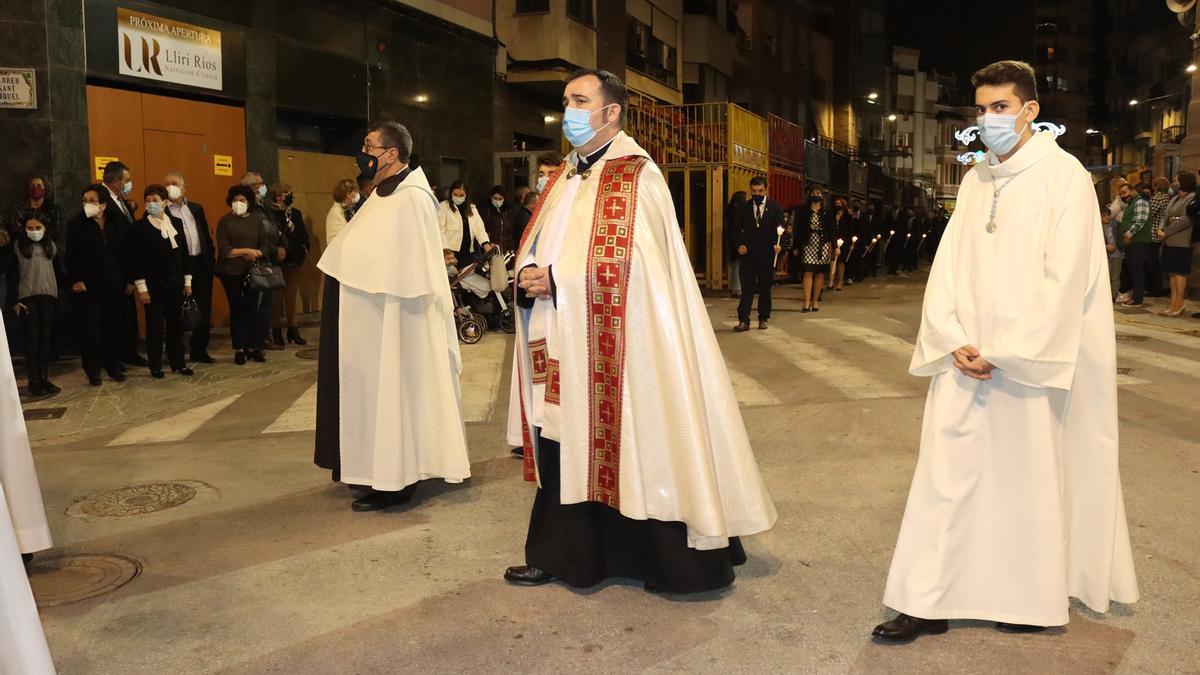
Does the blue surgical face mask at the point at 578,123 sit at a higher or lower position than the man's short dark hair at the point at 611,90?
lower

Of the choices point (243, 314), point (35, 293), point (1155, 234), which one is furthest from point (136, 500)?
point (1155, 234)

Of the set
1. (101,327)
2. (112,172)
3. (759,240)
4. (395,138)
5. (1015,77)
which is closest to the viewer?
(1015,77)

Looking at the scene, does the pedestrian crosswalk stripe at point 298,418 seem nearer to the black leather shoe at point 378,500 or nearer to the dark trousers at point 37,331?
the black leather shoe at point 378,500

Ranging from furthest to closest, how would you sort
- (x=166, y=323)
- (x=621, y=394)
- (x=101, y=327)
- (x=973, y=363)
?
(x=166, y=323) → (x=101, y=327) → (x=621, y=394) → (x=973, y=363)

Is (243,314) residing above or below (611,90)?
below

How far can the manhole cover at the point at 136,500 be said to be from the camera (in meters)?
5.91

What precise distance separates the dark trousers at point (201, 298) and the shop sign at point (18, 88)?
97.4 inches

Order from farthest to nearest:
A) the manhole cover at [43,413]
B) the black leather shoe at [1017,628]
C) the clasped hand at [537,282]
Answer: the manhole cover at [43,413] < the clasped hand at [537,282] < the black leather shoe at [1017,628]

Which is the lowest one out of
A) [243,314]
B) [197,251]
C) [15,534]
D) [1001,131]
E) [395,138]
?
[15,534]

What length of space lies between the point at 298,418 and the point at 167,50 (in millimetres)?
6724

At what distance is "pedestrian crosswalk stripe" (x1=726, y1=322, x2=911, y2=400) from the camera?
9.10 m

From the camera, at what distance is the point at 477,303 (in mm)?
13484

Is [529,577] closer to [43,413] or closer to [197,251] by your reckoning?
[43,413]

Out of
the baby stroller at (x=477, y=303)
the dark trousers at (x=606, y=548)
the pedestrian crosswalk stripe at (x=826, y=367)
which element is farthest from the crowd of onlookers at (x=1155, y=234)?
the dark trousers at (x=606, y=548)
